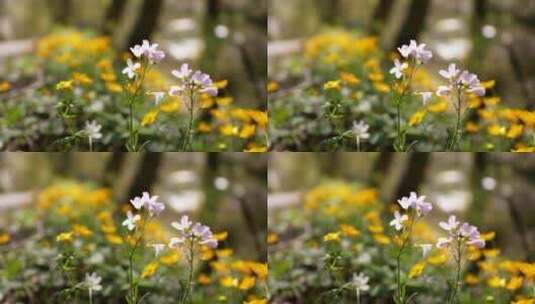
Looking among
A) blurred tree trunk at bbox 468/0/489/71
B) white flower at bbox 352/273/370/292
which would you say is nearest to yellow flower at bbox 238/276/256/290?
white flower at bbox 352/273/370/292

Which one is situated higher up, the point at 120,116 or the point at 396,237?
the point at 120,116

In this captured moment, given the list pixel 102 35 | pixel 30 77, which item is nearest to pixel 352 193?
pixel 102 35

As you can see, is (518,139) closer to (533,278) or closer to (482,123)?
(482,123)

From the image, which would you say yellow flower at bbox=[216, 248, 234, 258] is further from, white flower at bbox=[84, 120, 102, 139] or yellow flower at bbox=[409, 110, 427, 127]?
yellow flower at bbox=[409, 110, 427, 127]

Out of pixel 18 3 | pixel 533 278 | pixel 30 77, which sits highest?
pixel 18 3

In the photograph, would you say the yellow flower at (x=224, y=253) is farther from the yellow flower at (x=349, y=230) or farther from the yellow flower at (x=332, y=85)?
the yellow flower at (x=332, y=85)
